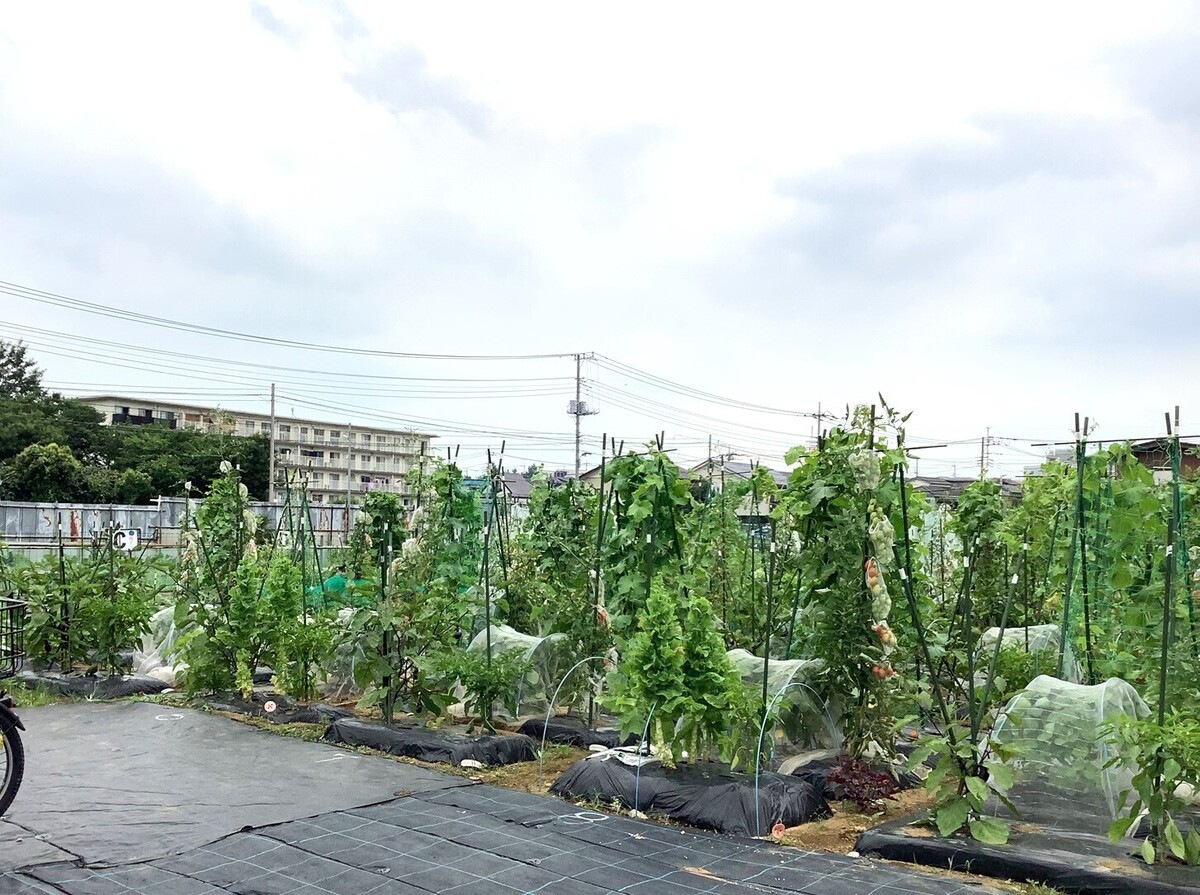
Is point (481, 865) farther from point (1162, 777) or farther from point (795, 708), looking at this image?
point (1162, 777)

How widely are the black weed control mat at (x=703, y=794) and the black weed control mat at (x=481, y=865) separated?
161mm

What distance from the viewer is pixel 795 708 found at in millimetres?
6000

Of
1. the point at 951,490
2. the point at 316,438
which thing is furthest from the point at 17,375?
the point at 951,490

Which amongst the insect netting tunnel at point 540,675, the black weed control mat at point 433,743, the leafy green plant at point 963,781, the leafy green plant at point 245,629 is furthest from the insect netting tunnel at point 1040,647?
the leafy green plant at point 245,629

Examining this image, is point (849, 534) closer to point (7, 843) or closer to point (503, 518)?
point (7, 843)

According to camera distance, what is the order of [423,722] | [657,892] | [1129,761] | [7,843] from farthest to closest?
[423,722] < [7,843] < [1129,761] < [657,892]

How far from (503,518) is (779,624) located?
4.74 metres

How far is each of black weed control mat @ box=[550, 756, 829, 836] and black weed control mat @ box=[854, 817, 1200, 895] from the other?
48 cm

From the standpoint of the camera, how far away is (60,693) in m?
8.87

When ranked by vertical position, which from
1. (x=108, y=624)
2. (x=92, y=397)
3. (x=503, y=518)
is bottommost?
(x=108, y=624)

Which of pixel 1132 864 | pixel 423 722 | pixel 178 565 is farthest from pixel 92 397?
pixel 1132 864

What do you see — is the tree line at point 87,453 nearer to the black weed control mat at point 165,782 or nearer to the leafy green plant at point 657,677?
the black weed control mat at point 165,782

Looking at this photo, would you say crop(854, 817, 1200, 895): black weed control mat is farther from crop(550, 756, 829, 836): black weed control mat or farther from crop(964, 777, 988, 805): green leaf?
crop(550, 756, 829, 836): black weed control mat

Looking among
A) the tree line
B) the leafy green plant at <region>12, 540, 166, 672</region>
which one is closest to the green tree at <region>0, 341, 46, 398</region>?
the tree line
